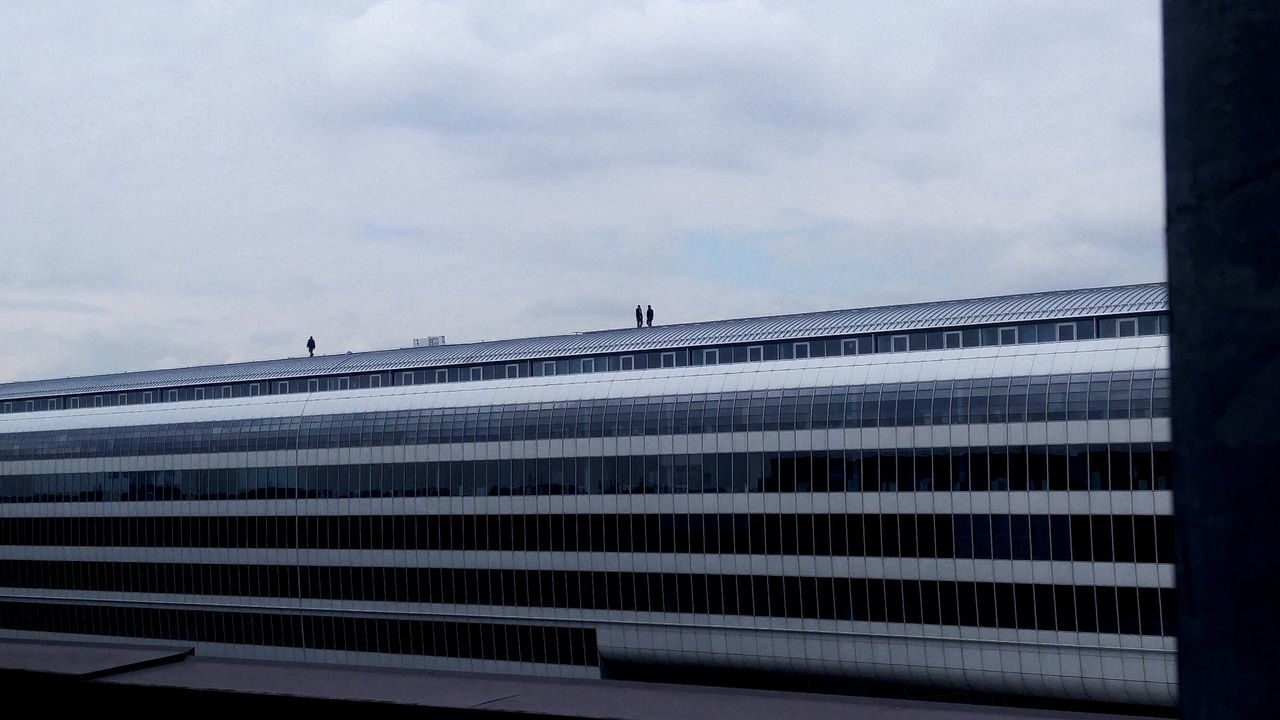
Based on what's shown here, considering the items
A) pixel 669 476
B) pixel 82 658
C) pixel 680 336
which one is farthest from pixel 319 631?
pixel 82 658

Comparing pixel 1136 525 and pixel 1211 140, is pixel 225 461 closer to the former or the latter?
pixel 1136 525

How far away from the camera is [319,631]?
64250mm

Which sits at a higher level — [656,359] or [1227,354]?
[1227,354]

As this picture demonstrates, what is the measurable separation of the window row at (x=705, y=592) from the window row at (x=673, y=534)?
48.6 inches

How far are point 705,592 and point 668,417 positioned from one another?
7.91 m

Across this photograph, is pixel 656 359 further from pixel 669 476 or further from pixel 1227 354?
pixel 1227 354

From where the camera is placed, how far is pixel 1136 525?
40.2m

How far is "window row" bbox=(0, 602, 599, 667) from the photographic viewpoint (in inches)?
2207

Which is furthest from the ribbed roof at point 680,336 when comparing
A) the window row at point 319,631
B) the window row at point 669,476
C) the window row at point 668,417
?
the window row at point 319,631

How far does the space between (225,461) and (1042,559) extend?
149 ft

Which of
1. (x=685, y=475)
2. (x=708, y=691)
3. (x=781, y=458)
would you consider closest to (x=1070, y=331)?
(x=781, y=458)

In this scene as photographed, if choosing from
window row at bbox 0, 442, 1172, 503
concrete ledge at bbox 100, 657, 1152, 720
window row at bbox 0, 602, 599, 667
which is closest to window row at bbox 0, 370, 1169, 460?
window row at bbox 0, 442, 1172, 503

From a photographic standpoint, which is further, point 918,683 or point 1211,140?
point 918,683

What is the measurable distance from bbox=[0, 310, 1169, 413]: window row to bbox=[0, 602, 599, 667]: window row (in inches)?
508
